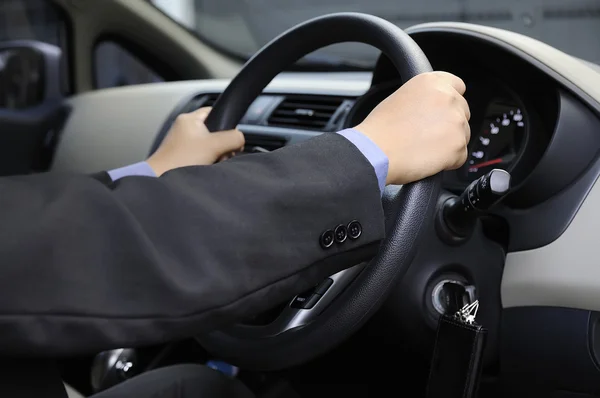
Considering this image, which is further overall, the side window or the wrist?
the side window

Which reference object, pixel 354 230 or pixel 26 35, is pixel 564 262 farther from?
pixel 26 35

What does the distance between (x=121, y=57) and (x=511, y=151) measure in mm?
1595

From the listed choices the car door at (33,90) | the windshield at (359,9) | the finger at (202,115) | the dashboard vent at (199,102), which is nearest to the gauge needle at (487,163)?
the finger at (202,115)

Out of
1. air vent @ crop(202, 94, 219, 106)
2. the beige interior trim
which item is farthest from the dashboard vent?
the beige interior trim

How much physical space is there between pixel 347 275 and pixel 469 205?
161 mm

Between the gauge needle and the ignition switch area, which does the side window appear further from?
the ignition switch area

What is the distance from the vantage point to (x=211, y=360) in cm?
140

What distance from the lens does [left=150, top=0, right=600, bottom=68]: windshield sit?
1762 mm

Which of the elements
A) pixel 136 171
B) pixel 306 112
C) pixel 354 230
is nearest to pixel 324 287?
pixel 354 230

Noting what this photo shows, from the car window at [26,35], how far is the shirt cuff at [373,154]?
176 cm

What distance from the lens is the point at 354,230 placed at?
0.66m

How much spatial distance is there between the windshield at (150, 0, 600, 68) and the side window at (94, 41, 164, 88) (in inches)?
7.6

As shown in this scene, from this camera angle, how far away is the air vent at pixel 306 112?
4.57 feet

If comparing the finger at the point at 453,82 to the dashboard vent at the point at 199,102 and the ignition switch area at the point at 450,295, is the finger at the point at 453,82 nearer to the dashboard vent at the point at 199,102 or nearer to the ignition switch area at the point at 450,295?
the ignition switch area at the point at 450,295
